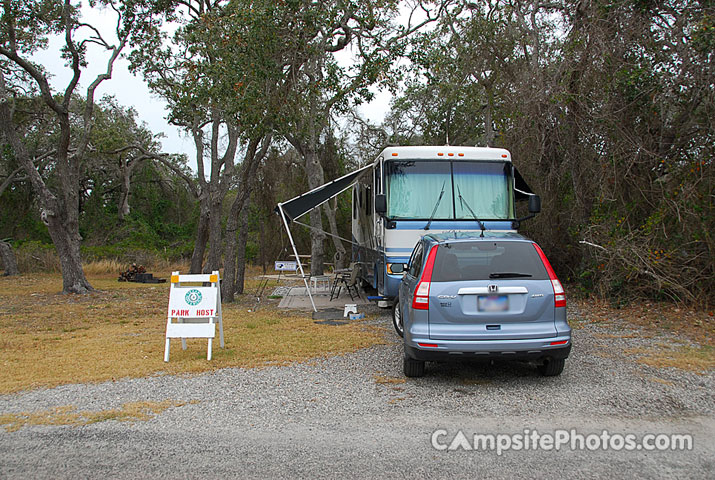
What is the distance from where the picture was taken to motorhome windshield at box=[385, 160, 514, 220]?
35.4ft

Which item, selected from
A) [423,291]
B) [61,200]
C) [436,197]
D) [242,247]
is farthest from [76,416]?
[61,200]

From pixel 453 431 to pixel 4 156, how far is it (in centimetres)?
3474

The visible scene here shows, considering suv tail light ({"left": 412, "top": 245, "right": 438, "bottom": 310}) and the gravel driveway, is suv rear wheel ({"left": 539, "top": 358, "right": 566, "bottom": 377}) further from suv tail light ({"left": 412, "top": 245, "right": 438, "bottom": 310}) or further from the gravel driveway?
suv tail light ({"left": 412, "top": 245, "right": 438, "bottom": 310})

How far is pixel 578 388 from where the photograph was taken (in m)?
6.07

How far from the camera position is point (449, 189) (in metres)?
10.9

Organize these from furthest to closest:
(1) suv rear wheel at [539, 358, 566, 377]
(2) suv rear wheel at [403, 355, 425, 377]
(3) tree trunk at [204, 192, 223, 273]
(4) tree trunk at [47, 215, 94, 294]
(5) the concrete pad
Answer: (4) tree trunk at [47, 215, 94, 294] → (3) tree trunk at [204, 192, 223, 273] → (5) the concrete pad → (2) suv rear wheel at [403, 355, 425, 377] → (1) suv rear wheel at [539, 358, 566, 377]

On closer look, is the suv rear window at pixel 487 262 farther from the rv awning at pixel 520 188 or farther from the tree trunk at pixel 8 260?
the tree trunk at pixel 8 260

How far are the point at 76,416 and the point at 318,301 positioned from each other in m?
9.60

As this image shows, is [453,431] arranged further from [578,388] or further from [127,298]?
[127,298]

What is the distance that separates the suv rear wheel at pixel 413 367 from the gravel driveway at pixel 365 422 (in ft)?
0.46

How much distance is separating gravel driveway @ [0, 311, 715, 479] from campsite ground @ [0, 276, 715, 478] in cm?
2

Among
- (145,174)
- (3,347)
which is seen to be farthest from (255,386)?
(145,174)

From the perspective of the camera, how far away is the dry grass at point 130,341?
7.29 metres

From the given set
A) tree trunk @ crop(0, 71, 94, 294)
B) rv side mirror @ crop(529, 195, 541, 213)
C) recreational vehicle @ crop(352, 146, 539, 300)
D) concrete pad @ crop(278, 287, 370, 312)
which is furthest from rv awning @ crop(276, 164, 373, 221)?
tree trunk @ crop(0, 71, 94, 294)
